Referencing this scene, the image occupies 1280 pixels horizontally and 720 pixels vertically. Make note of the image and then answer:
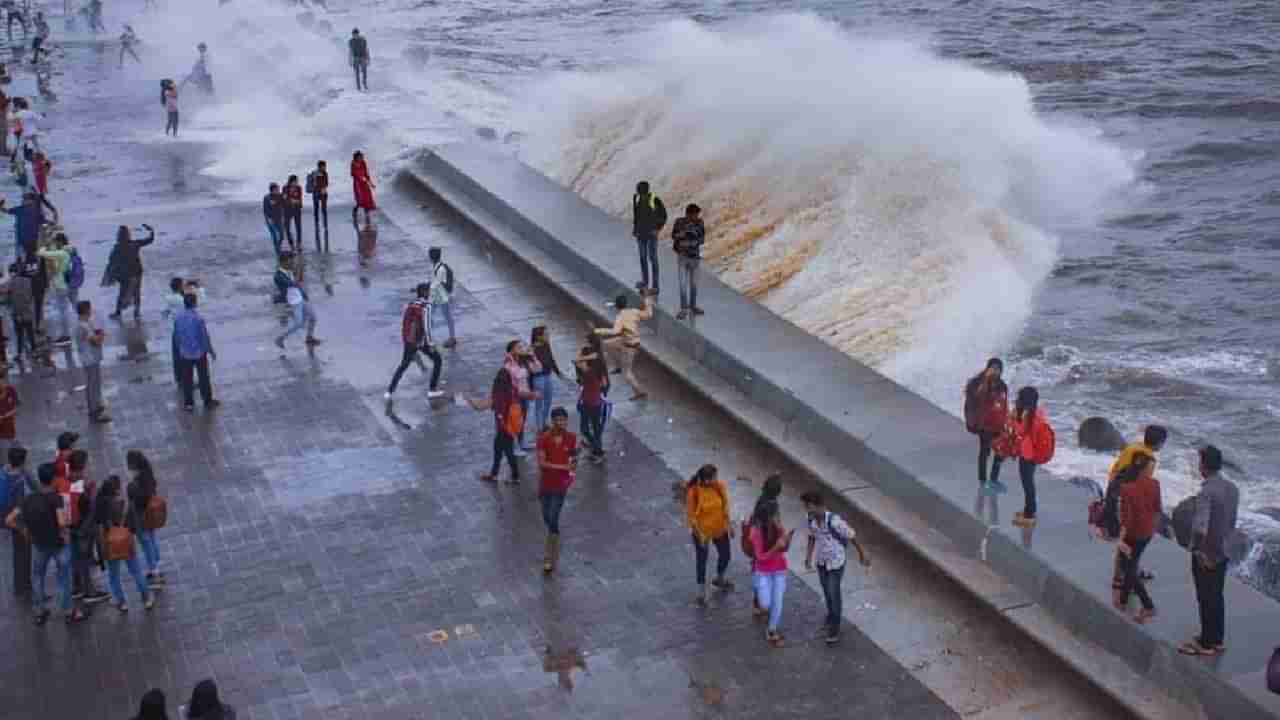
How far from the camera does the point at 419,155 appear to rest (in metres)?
28.1

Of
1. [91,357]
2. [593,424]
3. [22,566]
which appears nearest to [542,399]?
[593,424]

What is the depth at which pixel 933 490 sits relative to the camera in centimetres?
1345

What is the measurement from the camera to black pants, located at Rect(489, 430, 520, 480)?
14875 mm

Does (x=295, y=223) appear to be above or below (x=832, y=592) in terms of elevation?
above

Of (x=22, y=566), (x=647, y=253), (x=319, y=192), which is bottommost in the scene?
(x=22, y=566)

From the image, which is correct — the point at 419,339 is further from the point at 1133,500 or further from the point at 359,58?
the point at 359,58

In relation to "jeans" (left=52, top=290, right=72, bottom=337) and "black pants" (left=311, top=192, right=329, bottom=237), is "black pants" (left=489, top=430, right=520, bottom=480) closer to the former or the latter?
"jeans" (left=52, top=290, right=72, bottom=337)

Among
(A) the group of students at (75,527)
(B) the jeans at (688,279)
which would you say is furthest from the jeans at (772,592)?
(B) the jeans at (688,279)

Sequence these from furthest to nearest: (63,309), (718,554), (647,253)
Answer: (63,309) → (647,253) → (718,554)

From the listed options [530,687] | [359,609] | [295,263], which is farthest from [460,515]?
[295,263]

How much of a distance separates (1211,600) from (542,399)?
23.4 ft

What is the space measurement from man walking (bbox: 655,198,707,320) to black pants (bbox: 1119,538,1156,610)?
734cm

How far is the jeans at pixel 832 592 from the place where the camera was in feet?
39.0

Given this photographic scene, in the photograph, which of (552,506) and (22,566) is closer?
(22,566)
